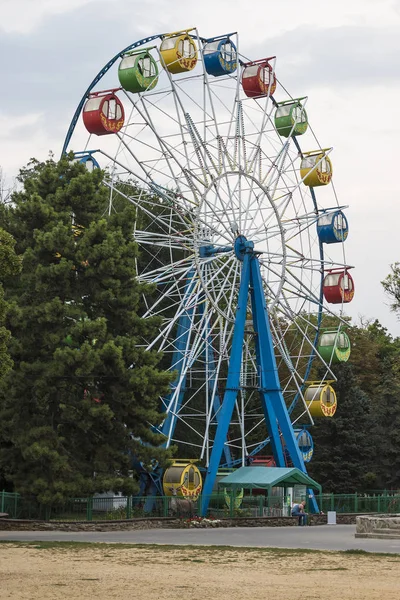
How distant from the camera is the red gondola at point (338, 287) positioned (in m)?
44.5

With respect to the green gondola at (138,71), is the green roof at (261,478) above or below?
below

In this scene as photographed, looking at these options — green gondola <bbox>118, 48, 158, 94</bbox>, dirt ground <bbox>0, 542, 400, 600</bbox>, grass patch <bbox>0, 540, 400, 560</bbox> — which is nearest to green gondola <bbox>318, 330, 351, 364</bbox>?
green gondola <bbox>118, 48, 158, 94</bbox>

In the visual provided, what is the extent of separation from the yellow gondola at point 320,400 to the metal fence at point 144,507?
365 cm

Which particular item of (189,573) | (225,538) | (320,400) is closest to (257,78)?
(320,400)

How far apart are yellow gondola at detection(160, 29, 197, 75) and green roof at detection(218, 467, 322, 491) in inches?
608

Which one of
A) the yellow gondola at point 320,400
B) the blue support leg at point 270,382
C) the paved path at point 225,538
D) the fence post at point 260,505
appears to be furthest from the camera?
the yellow gondola at point 320,400

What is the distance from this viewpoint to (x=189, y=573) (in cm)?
1742

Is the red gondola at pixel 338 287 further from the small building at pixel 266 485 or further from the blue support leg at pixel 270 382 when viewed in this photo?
the small building at pixel 266 485

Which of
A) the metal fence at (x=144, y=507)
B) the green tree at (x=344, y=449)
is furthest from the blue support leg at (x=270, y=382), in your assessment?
the green tree at (x=344, y=449)

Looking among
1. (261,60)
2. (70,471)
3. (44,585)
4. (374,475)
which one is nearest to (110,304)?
(70,471)

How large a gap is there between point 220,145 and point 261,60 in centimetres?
513

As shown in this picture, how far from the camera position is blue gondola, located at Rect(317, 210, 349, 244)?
45.2 metres

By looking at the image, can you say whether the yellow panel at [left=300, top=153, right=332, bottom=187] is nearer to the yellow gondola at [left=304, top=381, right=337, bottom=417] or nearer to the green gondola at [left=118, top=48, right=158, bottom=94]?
the yellow gondola at [left=304, top=381, right=337, bottom=417]

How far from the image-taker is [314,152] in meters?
45.5
